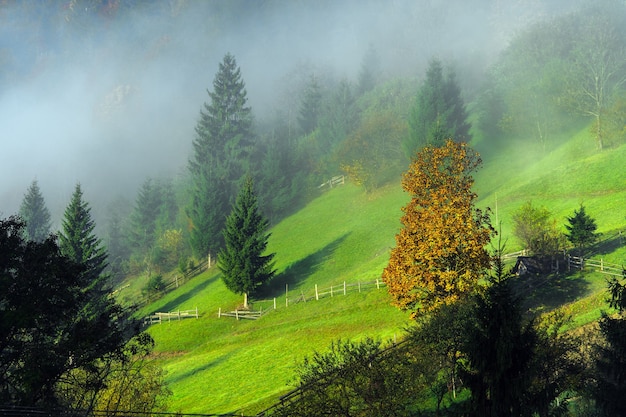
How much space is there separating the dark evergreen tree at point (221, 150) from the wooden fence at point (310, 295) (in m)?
31.8

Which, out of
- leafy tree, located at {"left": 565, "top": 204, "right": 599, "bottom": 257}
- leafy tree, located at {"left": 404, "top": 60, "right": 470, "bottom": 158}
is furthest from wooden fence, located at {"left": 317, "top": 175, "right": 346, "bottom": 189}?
leafy tree, located at {"left": 565, "top": 204, "right": 599, "bottom": 257}

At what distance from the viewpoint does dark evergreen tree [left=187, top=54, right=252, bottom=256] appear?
102 m

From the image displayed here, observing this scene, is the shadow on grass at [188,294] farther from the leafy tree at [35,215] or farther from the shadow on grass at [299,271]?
the leafy tree at [35,215]

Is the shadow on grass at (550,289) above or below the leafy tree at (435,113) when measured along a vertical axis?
below

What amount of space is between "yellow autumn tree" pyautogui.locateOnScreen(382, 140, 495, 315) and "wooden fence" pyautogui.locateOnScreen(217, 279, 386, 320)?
18704 mm

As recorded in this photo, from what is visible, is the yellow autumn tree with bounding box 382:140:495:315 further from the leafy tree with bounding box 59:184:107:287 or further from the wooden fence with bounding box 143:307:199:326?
the leafy tree with bounding box 59:184:107:287

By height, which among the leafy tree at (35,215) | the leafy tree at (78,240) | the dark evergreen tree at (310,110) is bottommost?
the leafy tree at (78,240)

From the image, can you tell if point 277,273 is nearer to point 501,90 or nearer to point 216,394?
point 216,394

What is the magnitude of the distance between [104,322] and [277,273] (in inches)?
1886

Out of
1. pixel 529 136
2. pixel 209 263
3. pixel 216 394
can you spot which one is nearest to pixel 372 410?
pixel 216 394

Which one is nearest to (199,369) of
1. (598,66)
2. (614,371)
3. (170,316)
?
(170,316)

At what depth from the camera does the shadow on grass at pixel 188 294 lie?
3151 inches

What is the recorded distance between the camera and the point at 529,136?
312 ft

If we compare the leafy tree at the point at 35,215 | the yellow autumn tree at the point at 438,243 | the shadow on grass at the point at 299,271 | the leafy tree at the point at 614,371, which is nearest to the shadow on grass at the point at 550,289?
the yellow autumn tree at the point at 438,243
